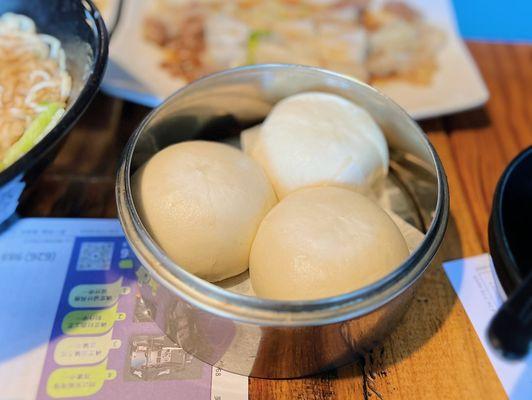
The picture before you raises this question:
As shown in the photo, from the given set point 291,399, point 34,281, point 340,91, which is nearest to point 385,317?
point 291,399

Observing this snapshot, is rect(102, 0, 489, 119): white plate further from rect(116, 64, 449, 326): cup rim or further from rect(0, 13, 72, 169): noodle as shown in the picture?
rect(116, 64, 449, 326): cup rim

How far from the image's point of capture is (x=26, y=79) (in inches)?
35.4

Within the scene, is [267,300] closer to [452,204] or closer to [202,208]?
[202,208]

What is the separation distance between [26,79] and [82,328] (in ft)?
1.51

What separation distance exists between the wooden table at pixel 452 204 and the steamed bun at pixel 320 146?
0.23 metres

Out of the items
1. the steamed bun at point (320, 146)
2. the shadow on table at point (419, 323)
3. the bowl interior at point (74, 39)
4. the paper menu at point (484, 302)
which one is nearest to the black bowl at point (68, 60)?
the bowl interior at point (74, 39)

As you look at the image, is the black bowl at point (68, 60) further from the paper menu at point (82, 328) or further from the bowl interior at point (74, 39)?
the paper menu at point (82, 328)

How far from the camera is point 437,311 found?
32.7 inches

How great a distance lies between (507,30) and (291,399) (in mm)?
1364

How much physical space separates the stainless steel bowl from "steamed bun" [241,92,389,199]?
0.18 feet

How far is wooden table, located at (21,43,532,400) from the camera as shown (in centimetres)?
74

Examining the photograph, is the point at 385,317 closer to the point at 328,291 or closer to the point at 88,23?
the point at 328,291

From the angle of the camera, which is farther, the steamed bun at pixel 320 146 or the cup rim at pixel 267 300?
the steamed bun at pixel 320 146

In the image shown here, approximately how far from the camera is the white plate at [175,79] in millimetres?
1129
